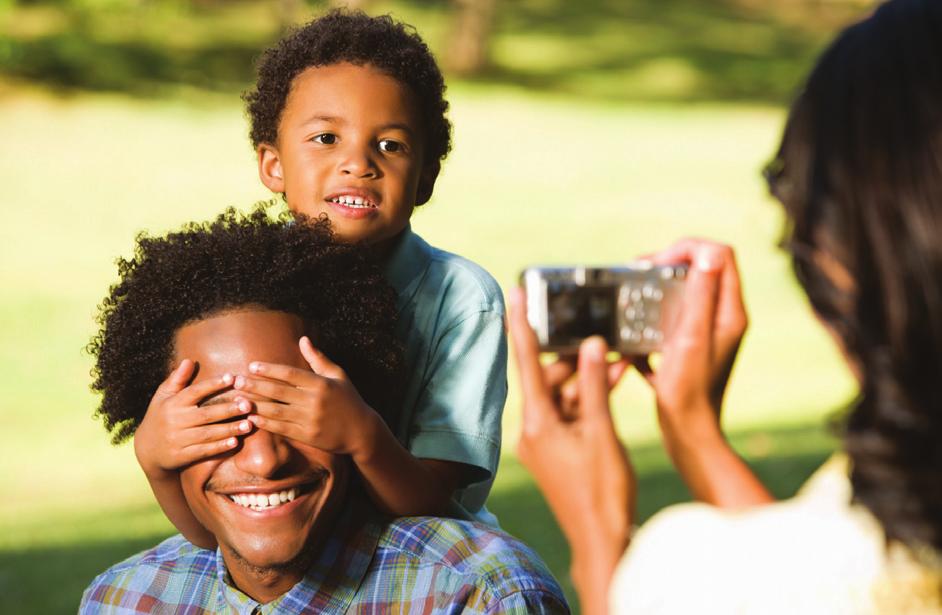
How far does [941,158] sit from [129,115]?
19.3 m

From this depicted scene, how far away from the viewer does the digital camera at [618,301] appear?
1.94 m

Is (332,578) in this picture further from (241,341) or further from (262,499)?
(241,341)

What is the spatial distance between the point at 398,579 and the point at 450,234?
14.0 m

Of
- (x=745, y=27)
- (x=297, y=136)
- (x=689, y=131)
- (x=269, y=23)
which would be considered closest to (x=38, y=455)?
(x=297, y=136)

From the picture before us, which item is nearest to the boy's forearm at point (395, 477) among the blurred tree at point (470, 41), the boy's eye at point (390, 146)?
the boy's eye at point (390, 146)

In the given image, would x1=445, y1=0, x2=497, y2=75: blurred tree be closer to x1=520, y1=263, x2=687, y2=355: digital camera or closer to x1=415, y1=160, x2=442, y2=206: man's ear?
x1=415, y1=160, x2=442, y2=206: man's ear

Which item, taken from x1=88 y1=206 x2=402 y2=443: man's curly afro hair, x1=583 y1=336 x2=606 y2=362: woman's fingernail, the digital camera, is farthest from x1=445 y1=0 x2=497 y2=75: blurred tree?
x1=583 y1=336 x2=606 y2=362: woman's fingernail

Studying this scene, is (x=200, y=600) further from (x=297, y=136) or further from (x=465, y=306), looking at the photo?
(x=297, y=136)

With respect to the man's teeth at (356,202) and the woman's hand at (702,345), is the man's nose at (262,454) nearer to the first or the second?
the man's teeth at (356,202)

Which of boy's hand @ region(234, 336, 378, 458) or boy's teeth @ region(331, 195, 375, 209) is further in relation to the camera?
boy's teeth @ region(331, 195, 375, 209)

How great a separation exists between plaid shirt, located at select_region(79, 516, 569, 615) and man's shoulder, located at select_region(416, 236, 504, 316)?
1.93 ft

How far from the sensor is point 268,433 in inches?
105

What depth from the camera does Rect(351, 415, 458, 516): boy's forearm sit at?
2711 millimetres

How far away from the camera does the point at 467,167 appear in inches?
783
